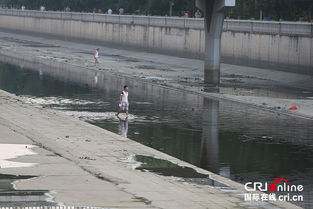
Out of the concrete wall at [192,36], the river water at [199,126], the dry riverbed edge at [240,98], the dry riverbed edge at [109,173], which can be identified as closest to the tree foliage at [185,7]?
the concrete wall at [192,36]

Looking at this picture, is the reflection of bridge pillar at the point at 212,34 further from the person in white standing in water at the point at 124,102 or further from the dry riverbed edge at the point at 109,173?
the dry riverbed edge at the point at 109,173

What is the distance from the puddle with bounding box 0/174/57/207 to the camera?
20.9m

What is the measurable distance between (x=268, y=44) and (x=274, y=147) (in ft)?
143

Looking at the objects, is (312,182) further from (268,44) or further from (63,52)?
(63,52)

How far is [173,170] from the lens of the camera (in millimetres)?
29094

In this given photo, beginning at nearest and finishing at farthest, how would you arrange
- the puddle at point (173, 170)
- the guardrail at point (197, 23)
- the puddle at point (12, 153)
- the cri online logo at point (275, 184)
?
the puddle at point (12, 153) < the cri online logo at point (275, 184) < the puddle at point (173, 170) < the guardrail at point (197, 23)

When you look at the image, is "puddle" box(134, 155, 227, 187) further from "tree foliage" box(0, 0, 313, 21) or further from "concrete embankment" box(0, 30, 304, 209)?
"tree foliage" box(0, 0, 313, 21)

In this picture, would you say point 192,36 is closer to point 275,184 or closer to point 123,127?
point 123,127

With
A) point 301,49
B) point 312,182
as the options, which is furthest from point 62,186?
point 301,49

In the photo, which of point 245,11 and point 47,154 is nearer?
point 47,154

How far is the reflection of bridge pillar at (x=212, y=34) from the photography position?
66500mm

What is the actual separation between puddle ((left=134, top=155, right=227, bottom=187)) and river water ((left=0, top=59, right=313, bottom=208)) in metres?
1.41

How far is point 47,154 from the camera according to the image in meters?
29.6

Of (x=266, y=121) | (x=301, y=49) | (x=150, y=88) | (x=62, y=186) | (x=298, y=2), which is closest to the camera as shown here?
(x=62, y=186)
